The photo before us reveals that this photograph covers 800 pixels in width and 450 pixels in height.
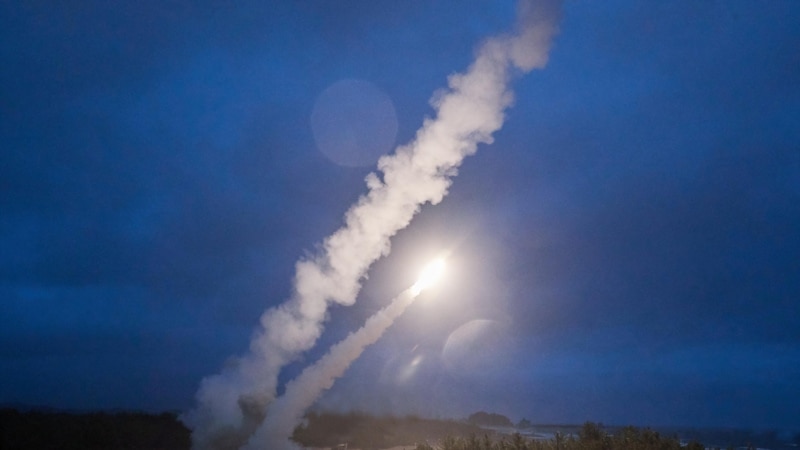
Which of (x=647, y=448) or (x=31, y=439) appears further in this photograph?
(x=31, y=439)

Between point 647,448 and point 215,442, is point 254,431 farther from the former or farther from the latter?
point 647,448

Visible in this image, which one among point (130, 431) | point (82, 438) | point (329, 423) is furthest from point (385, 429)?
point (82, 438)

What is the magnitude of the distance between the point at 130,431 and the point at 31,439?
6.83m

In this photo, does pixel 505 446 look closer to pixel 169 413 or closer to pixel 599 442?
pixel 599 442

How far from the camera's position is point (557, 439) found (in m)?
31.0

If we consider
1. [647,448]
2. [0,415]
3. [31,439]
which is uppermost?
[0,415]

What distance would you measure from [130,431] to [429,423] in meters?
28.9

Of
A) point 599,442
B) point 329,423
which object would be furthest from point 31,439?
point 599,442

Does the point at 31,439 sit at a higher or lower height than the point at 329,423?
lower

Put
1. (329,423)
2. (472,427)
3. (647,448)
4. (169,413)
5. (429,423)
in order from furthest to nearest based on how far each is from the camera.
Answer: (472,427) < (429,423) < (329,423) < (169,413) < (647,448)

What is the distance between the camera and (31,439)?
1444 inches

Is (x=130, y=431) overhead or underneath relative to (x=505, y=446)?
overhead

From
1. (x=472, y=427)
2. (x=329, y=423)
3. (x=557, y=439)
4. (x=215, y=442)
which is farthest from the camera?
(x=472, y=427)

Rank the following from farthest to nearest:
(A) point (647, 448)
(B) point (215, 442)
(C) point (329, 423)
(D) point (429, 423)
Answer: (D) point (429, 423), (C) point (329, 423), (B) point (215, 442), (A) point (647, 448)
